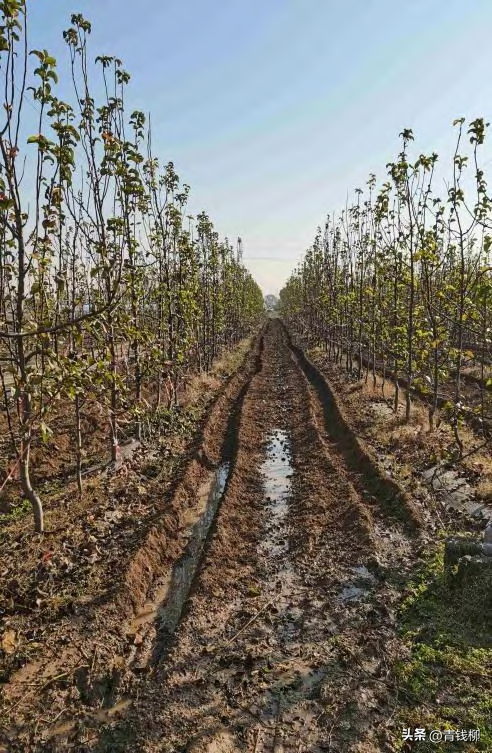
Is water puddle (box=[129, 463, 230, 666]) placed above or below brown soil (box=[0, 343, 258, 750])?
below

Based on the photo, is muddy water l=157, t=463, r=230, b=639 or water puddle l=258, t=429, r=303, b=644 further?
muddy water l=157, t=463, r=230, b=639

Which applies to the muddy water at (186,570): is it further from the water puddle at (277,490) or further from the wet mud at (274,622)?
the water puddle at (277,490)

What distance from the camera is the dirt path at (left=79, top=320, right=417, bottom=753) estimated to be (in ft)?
14.5

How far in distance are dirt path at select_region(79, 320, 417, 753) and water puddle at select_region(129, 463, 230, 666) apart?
23cm

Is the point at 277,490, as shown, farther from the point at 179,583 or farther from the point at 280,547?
the point at 179,583

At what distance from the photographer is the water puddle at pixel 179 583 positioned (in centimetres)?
609

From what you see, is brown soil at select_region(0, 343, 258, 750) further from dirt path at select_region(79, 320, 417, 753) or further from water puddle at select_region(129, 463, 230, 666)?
dirt path at select_region(79, 320, 417, 753)

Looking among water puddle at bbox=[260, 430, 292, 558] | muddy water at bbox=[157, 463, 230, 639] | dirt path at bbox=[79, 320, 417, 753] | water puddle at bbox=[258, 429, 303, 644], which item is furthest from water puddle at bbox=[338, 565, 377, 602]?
muddy water at bbox=[157, 463, 230, 639]

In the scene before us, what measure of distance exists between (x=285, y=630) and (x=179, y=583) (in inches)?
72.3

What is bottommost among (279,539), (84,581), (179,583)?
(179,583)

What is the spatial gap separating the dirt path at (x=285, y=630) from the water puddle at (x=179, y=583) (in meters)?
0.23

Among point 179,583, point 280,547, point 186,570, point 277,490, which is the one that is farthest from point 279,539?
point 277,490

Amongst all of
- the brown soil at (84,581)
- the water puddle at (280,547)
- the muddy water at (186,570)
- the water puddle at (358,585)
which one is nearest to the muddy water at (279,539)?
the water puddle at (280,547)

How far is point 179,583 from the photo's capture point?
278 inches
